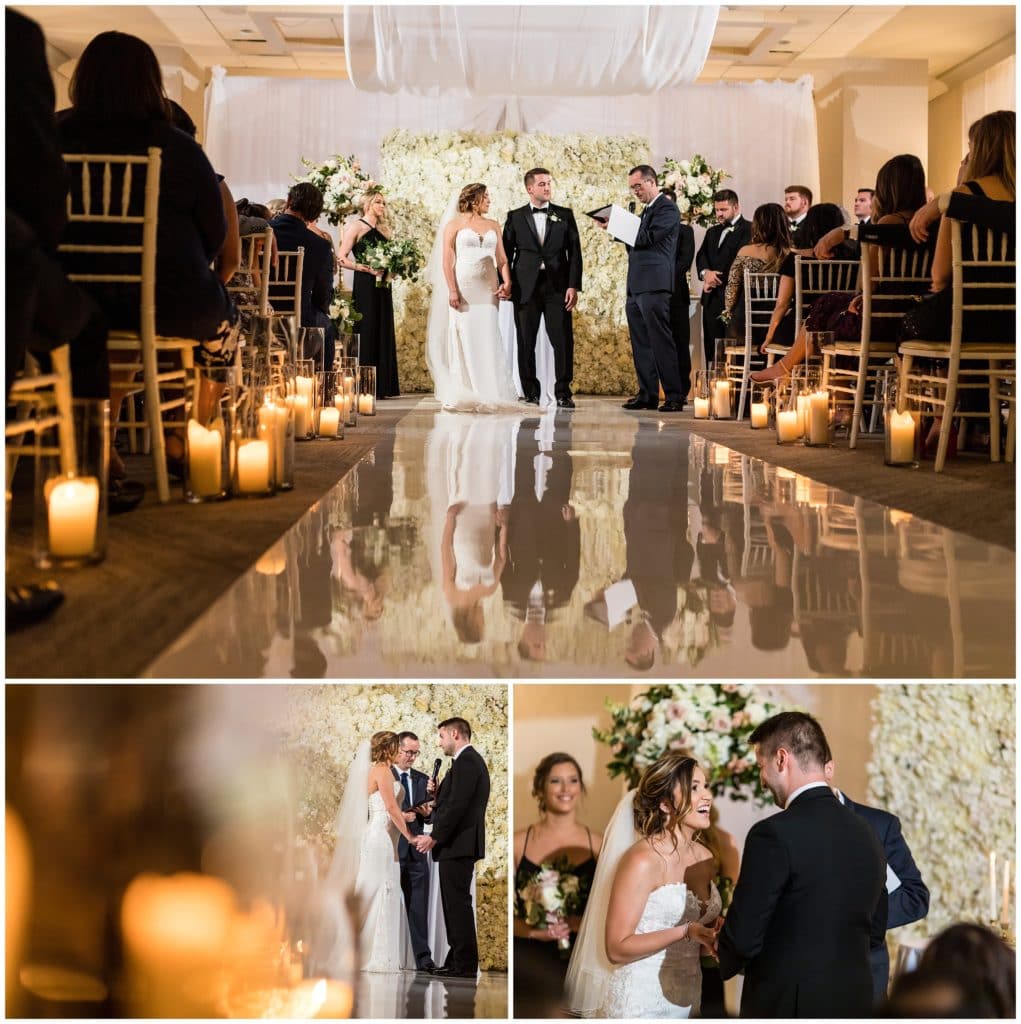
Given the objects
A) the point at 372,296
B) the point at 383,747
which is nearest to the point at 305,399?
the point at 383,747

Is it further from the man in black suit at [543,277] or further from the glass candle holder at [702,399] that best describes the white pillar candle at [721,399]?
the man in black suit at [543,277]

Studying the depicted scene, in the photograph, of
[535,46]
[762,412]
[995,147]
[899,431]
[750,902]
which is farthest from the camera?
[762,412]

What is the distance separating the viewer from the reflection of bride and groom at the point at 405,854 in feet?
7.13

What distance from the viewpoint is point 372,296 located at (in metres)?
10.1

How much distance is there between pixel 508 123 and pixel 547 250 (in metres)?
2.77

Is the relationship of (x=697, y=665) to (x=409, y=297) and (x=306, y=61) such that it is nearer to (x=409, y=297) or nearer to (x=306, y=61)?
(x=306, y=61)

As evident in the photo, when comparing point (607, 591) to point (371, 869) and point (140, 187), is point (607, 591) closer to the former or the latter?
point (371, 869)

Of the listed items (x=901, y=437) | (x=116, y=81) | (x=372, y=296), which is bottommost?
(x=901, y=437)

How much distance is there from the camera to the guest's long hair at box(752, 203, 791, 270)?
7207mm

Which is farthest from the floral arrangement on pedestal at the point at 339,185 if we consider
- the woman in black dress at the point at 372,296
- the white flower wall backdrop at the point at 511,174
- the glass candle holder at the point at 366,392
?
the glass candle holder at the point at 366,392

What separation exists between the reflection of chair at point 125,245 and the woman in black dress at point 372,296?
5.94 m

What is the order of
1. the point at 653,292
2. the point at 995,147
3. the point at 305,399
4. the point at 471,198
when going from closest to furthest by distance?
the point at 995,147
the point at 305,399
the point at 471,198
the point at 653,292

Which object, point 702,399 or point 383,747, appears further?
point 702,399

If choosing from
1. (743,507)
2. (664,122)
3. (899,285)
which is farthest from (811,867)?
(664,122)
